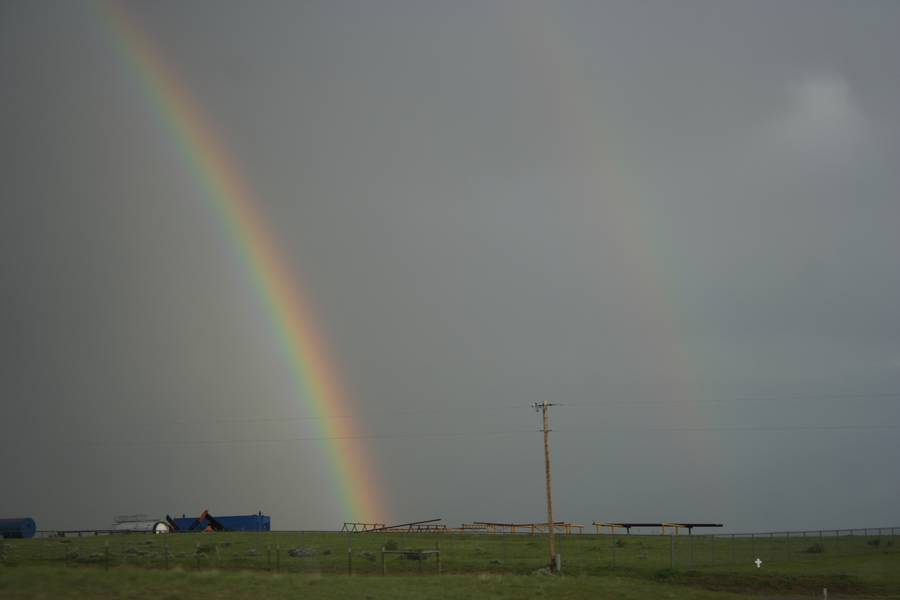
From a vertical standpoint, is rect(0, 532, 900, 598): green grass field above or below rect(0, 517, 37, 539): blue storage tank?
below

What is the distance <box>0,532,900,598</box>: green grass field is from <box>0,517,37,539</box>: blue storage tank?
28942 mm

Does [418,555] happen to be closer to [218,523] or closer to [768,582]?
[768,582]

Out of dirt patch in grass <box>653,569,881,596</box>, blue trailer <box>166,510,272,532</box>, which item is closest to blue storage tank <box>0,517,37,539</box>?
blue trailer <box>166,510,272,532</box>

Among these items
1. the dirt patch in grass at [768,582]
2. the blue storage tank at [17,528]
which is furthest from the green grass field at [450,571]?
the blue storage tank at [17,528]

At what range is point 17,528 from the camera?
91875mm

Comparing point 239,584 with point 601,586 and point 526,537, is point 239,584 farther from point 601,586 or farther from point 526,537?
point 526,537

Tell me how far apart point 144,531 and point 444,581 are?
213 feet

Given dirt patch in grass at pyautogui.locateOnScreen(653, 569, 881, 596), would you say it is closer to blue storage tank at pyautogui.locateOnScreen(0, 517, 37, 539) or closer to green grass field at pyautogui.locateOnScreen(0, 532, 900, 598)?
green grass field at pyautogui.locateOnScreen(0, 532, 900, 598)

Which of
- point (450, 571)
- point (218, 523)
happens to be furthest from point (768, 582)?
point (218, 523)

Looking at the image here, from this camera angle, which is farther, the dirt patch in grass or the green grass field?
the dirt patch in grass

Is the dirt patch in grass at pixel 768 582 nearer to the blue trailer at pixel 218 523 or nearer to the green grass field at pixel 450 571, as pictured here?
the green grass field at pixel 450 571

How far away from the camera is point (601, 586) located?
42.5m

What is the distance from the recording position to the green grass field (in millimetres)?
34062

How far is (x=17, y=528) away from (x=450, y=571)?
208 ft
